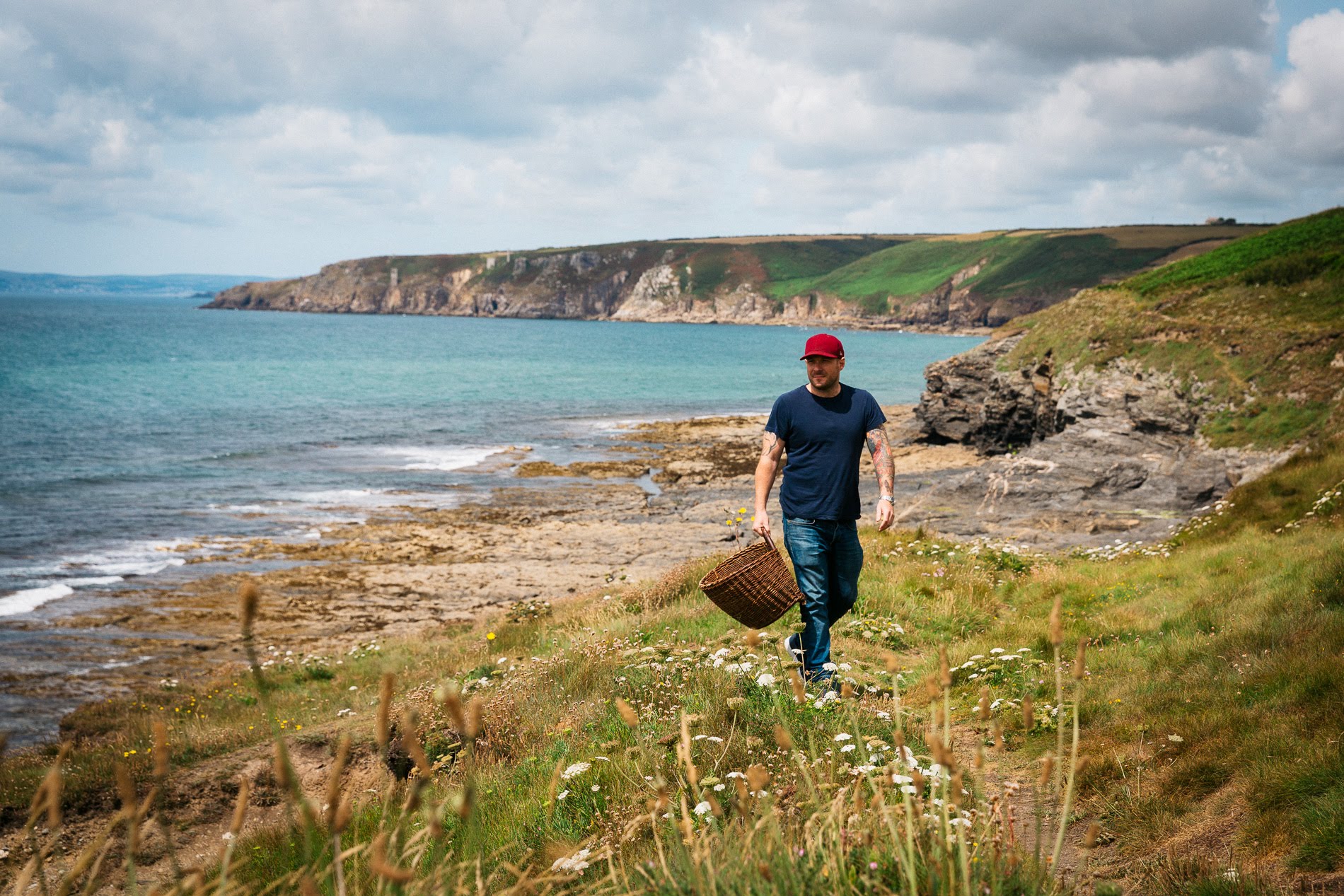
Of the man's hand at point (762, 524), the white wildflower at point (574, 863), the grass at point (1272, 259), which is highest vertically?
the grass at point (1272, 259)

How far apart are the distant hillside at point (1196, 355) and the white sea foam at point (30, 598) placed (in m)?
23.7

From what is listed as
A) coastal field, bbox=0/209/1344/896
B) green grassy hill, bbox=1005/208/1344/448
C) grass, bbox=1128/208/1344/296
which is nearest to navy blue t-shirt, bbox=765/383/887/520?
coastal field, bbox=0/209/1344/896

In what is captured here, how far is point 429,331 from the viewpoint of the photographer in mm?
143000

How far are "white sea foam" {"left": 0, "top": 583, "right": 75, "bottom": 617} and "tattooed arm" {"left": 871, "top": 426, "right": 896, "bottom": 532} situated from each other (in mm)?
17477

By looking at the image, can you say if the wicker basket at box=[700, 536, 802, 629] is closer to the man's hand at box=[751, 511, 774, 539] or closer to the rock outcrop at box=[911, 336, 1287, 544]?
the man's hand at box=[751, 511, 774, 539]

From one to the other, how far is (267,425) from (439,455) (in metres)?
12.2

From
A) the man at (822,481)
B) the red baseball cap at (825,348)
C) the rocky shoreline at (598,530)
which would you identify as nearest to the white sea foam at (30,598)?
the rocky shoreline at (598,530)

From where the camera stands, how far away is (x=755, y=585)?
6184mm

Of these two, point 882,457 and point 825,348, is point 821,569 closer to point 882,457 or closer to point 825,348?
point 882,457

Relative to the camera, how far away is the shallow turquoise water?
23344 millimetres

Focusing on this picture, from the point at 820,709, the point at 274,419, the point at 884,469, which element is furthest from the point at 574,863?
the point at 274,419

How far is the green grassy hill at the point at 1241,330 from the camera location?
18.3 meters

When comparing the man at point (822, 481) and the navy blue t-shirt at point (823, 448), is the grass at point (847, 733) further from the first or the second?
the navy blue t-shirt at point (823, 448)

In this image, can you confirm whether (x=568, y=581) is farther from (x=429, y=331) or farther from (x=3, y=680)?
(x=429, y=331)
